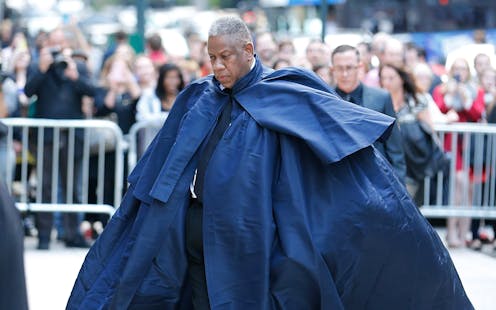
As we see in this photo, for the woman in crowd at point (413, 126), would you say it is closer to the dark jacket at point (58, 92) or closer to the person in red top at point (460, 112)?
the person in red top at point (460, 112)

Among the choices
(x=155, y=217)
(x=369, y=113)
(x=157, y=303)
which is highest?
(x=369, y=113)

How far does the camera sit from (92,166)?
11078 mm

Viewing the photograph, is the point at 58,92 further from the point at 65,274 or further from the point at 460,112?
the point at 460,112

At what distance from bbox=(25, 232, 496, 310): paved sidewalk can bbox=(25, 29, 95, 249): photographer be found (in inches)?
10.4

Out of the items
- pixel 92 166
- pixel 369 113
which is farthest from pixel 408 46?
pixel 369 113

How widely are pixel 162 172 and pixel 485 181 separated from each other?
6.74 m

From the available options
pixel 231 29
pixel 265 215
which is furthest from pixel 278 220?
pixel 231 29

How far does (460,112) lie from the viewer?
12125 mm

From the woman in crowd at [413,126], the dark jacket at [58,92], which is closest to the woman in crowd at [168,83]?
the dark jacket at [58,92]

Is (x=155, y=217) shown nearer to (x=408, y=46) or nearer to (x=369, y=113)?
(x=369, y=113)

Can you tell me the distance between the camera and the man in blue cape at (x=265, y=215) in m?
5.36

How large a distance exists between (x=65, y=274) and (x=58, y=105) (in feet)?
5.98

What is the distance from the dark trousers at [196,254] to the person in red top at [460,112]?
6328mm

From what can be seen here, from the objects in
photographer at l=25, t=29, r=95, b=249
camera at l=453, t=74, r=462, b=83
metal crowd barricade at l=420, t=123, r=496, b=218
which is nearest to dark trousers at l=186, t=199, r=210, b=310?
photographer at l=25, t=29, r=95, b=249
